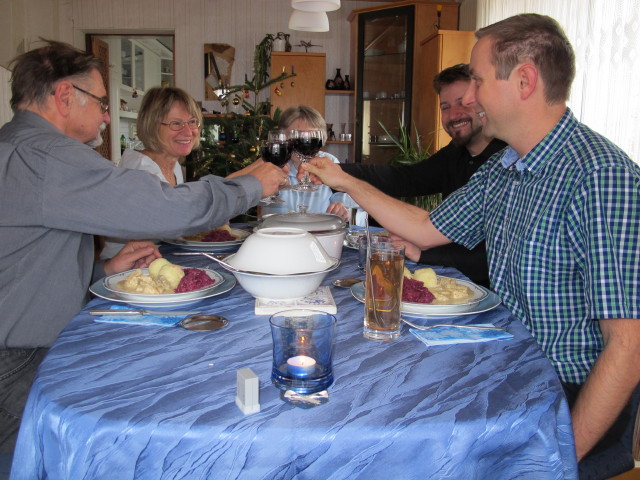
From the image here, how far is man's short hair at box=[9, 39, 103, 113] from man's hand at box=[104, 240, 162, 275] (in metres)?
0.47

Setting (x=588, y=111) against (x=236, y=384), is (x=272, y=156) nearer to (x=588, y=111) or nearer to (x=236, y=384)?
(x=236, y=384)

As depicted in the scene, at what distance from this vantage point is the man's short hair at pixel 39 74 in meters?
1.48

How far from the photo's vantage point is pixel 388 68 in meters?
5.62

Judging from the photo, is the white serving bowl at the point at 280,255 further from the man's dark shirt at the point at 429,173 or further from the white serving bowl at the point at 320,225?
the man's dark shirt at the point at 429,173

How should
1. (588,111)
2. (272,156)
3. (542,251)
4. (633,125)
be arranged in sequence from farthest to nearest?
1. (588,111)
2. (633,125)
3. (272,156)
4. (542,251)

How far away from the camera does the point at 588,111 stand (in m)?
3.13

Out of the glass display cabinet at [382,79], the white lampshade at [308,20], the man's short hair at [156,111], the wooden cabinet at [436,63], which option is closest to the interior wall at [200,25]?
the glass display cabinet at [382,79]

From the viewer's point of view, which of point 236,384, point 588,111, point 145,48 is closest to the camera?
point 236,384

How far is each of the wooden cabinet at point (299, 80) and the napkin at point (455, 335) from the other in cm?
519

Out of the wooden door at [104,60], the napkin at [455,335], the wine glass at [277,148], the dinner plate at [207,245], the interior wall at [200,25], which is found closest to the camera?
the napkin at [455,335]

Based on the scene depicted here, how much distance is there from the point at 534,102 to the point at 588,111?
2107 millimetres

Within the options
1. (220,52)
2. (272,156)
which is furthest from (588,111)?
(220,52)

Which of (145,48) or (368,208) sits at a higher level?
(145,48)

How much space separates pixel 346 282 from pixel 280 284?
320mm
